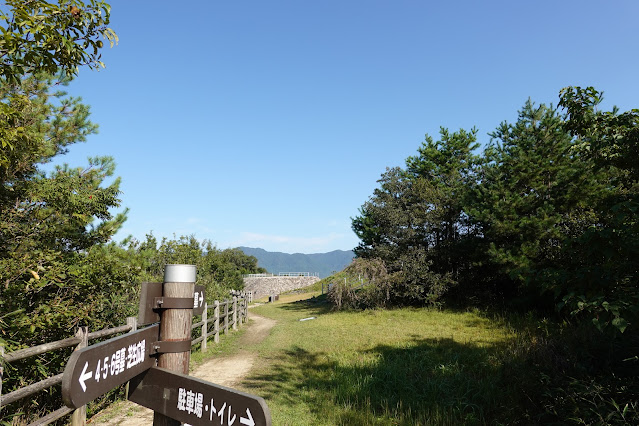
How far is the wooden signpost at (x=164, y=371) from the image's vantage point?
1.61 metres

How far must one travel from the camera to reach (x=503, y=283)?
16.8 m

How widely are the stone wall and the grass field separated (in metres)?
34.7

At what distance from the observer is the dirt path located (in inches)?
213

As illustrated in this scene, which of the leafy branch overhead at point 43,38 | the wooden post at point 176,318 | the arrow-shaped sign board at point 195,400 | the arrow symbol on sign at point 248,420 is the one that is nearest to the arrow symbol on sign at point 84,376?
the arrow-shaped sign board at point 195,400

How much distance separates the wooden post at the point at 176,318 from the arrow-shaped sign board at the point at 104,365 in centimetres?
8

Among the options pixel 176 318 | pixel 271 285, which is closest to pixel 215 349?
pixel 176 318

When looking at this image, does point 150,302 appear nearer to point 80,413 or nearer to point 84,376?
point 84,376

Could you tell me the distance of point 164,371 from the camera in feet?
6.72

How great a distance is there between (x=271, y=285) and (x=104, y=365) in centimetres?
4593

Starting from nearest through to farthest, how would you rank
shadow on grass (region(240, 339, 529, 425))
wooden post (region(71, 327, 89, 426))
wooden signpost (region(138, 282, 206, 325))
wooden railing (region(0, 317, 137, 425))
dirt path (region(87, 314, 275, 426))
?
1. wooden signpost (region(138, 282, 206, 325))
2. wooden railing (region(0, 317, 137, 425))
3. wooden post (region(71, 327, 89, 426))
4. shadow on grass (region(240, 339, 529, 425))
5. dirt path (region(87, 314, 275, 426))

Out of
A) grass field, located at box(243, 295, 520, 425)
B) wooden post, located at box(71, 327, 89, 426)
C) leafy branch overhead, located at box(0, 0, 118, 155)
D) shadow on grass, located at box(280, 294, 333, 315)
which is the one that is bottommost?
shadow on grass, located at box(280, 294, 333, 315)

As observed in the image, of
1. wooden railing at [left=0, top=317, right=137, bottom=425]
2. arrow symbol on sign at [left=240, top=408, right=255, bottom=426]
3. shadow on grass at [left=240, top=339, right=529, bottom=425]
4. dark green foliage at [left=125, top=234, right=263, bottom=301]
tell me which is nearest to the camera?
arrow symbol on sign at [left=240, top=408, right=255, bottom=426]

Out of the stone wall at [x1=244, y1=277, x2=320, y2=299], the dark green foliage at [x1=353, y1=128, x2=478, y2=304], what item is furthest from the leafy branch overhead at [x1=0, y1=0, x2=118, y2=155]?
the stone wall at [x1=244, y1=277, x2=320, y2=299]

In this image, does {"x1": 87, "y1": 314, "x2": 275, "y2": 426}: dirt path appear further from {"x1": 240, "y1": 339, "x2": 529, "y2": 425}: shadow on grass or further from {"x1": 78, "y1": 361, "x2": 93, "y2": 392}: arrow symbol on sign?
{"x1": 78, "y1": 361, "x2": 93, "y2": 392}: arrow symbol on sign
